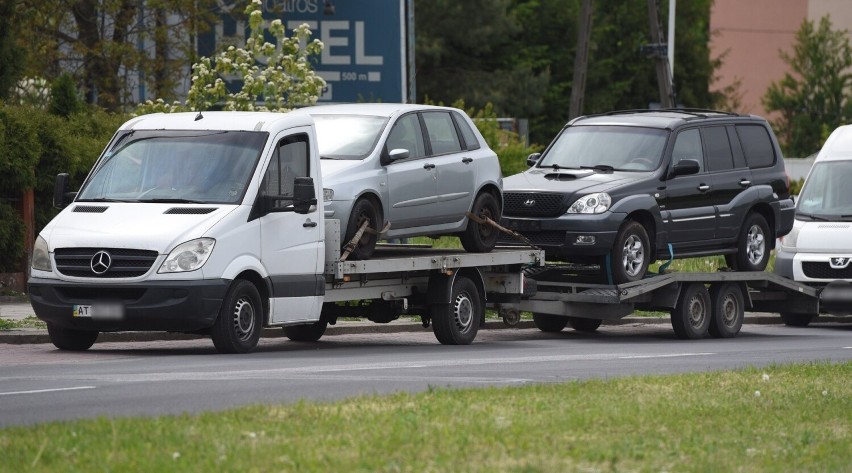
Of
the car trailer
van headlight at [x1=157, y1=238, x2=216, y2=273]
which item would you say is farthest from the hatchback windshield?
the car trailer

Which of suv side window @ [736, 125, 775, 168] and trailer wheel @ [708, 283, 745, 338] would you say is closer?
trailer wheel @ [708, 283, 745, 338]

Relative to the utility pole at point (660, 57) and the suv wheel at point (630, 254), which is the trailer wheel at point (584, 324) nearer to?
the suv wheel at point (630, 254)

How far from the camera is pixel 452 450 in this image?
850 centimetres

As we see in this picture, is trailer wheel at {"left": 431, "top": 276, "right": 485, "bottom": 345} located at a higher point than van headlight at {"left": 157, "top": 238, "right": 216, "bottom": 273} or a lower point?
lower

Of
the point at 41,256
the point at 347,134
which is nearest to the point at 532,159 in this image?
the point at 347,134

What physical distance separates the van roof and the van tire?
2.97 m

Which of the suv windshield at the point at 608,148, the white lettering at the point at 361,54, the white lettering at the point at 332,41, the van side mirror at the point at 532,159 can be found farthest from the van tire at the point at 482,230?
the white lettering at the point at 332,41

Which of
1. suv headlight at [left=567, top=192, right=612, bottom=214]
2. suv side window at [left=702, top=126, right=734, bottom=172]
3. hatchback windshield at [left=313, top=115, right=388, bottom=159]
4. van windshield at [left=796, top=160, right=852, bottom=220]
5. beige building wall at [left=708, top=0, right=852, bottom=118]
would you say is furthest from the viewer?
beige building wall at [left=708, top=0, right=852, bottom=118]

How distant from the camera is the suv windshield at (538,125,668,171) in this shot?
1941 cm

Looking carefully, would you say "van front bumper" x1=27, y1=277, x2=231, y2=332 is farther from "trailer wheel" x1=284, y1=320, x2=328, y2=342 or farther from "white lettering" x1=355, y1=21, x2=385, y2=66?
"white lettering" x1=355, y1=21, x2=385, y2=66

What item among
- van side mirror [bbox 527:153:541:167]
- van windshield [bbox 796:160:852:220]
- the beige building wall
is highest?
the beige building wall

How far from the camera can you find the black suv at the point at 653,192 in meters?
18.6

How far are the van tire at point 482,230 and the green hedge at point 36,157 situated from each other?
20.8 ft

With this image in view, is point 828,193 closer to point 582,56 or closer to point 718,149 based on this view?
point 718,149
